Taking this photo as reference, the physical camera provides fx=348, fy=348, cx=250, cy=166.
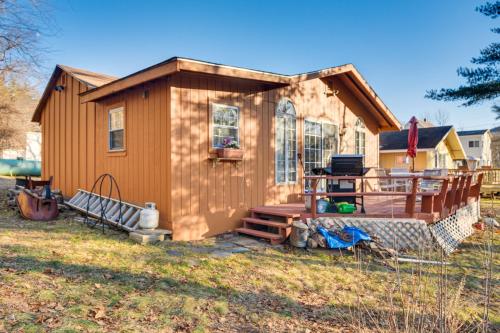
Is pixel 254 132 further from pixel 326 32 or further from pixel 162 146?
pixel 326 32

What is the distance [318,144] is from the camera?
29.2 feet

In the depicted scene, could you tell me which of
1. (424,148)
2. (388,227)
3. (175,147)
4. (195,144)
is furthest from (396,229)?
(424,148)

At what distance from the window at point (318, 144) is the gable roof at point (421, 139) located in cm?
1268

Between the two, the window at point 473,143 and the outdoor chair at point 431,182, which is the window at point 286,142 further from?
the window at point 473,143

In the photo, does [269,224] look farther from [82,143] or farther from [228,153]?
[82,143]

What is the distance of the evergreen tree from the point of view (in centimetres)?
902

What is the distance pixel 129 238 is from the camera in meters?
5.93

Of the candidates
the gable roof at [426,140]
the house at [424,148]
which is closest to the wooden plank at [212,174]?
the house at [424,148]

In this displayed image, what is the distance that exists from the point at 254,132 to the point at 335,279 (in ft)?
Answer: 11.6

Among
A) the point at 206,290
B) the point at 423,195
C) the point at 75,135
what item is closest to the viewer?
the point at 206,290

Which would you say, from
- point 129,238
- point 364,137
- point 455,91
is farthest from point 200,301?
point 455,91

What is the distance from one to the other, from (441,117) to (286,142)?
56.9m

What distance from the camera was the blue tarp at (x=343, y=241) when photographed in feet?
19.2

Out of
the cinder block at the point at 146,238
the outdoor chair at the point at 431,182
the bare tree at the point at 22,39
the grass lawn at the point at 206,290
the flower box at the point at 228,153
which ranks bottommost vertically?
the grass lawn at the point at 206,290
